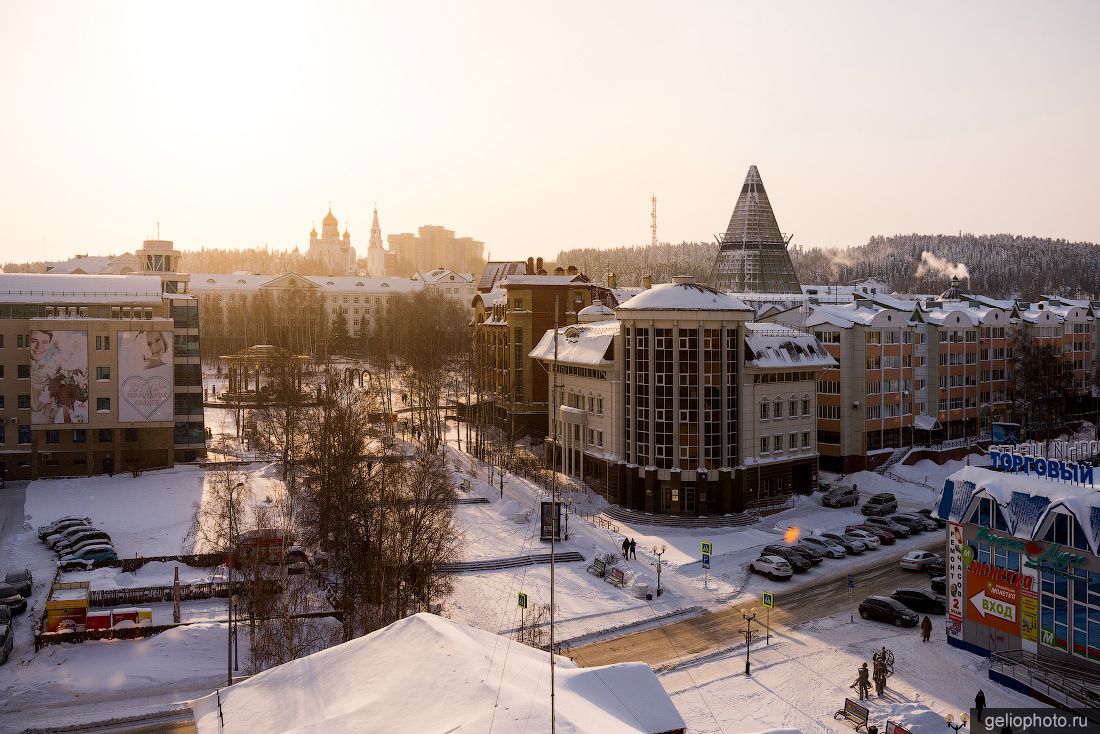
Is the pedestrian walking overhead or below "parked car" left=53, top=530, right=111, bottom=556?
below

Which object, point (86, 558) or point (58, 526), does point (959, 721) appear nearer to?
point (86, 558)

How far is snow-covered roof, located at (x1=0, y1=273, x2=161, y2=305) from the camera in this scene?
59.6 meters

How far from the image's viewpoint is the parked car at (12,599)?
34441mm

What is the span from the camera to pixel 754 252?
102 m

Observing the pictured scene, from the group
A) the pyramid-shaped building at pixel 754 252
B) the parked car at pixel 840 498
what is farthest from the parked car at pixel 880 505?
the pyramid-shaped building at pixel 754 252

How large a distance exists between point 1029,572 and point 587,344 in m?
31.8

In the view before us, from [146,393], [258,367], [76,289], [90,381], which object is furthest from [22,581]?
[258,367]

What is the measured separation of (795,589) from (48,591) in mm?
32894

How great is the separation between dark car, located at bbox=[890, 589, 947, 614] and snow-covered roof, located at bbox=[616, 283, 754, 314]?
19.2 metres

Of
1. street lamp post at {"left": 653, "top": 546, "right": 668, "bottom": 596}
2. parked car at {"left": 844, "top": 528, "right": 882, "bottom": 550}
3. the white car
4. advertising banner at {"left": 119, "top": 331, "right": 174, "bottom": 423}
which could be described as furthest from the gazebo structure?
the white car

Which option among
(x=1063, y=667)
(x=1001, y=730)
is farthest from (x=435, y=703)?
(x=1063, y=667)

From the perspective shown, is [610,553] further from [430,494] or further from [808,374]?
[808,374]

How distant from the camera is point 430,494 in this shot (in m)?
35.8

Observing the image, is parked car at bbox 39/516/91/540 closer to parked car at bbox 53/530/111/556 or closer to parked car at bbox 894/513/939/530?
parked car at bbox 53/530/111/556
